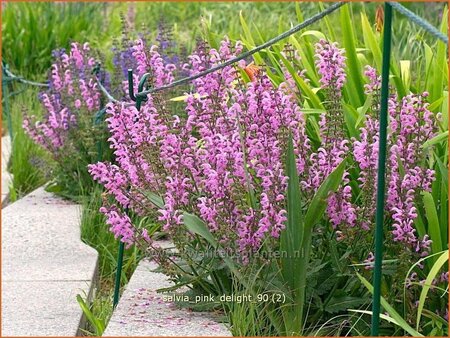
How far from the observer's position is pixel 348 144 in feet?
13.7

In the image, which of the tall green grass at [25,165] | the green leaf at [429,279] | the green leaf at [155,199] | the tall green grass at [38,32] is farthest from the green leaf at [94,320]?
the tall green grass at [38,32]

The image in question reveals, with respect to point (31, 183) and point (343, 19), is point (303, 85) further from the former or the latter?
point (31, 183)

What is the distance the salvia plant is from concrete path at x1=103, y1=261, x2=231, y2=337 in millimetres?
155

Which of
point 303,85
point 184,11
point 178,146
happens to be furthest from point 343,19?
point 184,11

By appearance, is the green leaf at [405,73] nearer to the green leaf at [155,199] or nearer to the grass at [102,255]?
the green leaf at [155,199]

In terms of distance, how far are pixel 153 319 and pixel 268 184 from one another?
717 mm

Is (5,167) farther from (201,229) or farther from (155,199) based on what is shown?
(201,229)

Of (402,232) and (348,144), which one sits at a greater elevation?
(348,144)

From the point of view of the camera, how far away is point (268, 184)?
3.59 meters

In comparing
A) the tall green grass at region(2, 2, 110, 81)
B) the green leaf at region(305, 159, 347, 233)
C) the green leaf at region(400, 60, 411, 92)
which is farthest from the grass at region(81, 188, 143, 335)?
the tall green grass at region(2, 2, 110, 81)

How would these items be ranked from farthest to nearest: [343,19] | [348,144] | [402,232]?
1. [343,19]
2. [348,144]
3. [402,232]

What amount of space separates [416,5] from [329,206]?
886cm

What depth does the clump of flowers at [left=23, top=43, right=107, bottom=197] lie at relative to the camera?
6355 millimetres

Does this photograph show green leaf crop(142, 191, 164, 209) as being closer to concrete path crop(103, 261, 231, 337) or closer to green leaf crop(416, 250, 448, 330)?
concrete path crop(103, 261, 231, 337)
